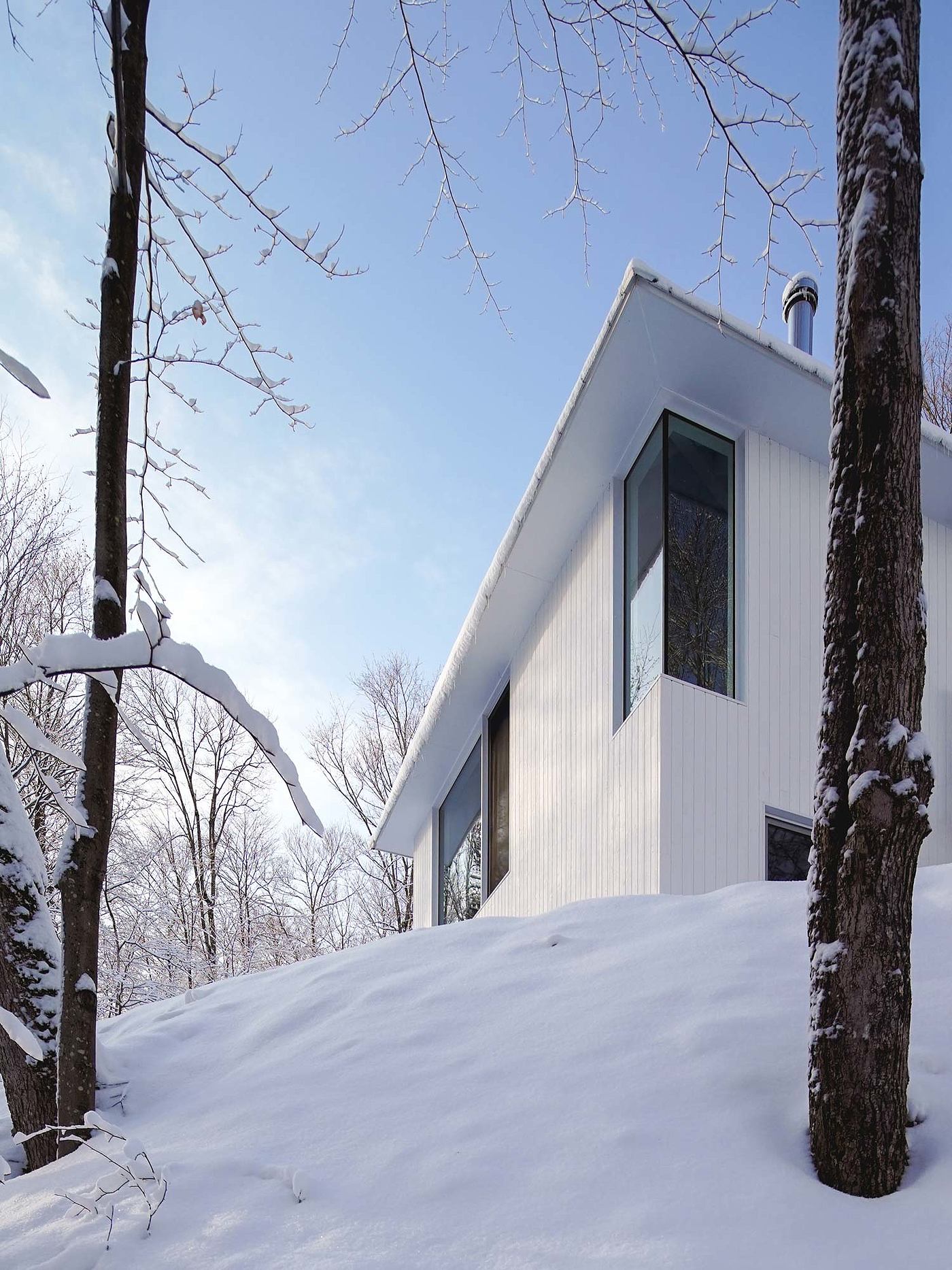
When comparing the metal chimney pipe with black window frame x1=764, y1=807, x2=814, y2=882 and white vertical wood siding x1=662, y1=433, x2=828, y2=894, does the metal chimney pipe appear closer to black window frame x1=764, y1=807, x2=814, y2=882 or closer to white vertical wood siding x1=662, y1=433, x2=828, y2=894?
white vertical wood siding x1=662, y1=433, x2=828, y2=894

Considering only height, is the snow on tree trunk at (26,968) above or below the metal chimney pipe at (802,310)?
below

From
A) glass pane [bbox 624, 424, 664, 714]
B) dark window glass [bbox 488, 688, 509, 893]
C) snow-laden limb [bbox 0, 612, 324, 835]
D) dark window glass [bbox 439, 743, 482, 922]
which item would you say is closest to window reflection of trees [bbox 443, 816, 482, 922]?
dark window glass [bbox 439, 743, 482, 922]

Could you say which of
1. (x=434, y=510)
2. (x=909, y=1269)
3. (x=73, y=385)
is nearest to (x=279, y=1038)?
(x=909, y=1269)

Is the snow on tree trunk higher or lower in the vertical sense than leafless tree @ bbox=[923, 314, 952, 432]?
lower

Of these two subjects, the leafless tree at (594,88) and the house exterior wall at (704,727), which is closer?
the leafless tree at (594,88)

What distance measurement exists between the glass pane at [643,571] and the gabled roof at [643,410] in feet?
0.68

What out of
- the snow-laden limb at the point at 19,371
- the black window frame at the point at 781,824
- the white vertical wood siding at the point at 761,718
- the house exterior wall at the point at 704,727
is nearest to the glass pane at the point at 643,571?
the house exterior wall at the point at 704,727

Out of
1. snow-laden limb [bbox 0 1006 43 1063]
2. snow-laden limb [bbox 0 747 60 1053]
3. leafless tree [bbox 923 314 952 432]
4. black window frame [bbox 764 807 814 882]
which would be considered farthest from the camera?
A: leafless tree [bbox 923 314 952 432]

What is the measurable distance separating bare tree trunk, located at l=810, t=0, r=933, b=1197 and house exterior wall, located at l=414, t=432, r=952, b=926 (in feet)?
11.7

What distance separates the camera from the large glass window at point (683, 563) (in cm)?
574

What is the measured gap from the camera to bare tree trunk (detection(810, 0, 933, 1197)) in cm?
178

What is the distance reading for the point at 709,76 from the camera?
8.98ft

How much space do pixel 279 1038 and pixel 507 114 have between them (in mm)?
2884

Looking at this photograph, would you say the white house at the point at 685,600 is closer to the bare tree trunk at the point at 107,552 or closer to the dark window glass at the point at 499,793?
the dark window glass at the point at 499,793
